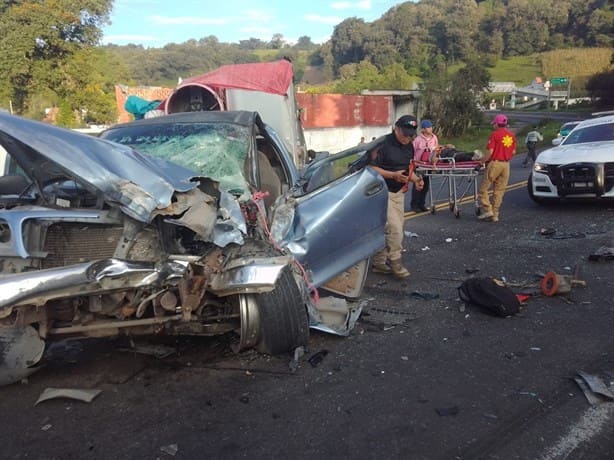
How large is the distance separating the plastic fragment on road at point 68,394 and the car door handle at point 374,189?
101 inches

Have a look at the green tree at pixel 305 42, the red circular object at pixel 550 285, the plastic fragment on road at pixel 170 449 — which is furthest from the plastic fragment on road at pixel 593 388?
the green tree at pixel 305 42

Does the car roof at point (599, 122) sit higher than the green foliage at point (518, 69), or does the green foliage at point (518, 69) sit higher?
the green foliage at point (518, 69)

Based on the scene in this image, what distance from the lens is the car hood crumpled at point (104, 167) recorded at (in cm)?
297

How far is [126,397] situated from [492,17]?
117 meters

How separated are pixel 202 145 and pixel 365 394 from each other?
2.32 m

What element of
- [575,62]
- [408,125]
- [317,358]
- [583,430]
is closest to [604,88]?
[408,125]

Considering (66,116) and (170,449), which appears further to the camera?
(66,116)

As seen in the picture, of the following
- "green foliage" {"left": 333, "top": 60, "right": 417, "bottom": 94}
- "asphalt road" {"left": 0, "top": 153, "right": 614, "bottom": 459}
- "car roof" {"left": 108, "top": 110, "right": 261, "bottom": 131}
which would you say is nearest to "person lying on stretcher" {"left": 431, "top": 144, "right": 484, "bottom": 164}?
"asphalt road" {"left": 0, "top": 153, "right": 614, "bottom": 459}

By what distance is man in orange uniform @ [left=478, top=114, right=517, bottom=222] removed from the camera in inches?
326

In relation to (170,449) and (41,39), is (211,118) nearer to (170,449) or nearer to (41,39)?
(170,449)

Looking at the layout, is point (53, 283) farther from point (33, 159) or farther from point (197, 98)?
point (197, 98)

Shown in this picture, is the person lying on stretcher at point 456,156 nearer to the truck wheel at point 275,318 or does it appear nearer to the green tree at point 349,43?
the truck wheel at point 275,318

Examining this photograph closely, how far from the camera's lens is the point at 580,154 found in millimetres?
8531

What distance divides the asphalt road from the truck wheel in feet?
0.70
